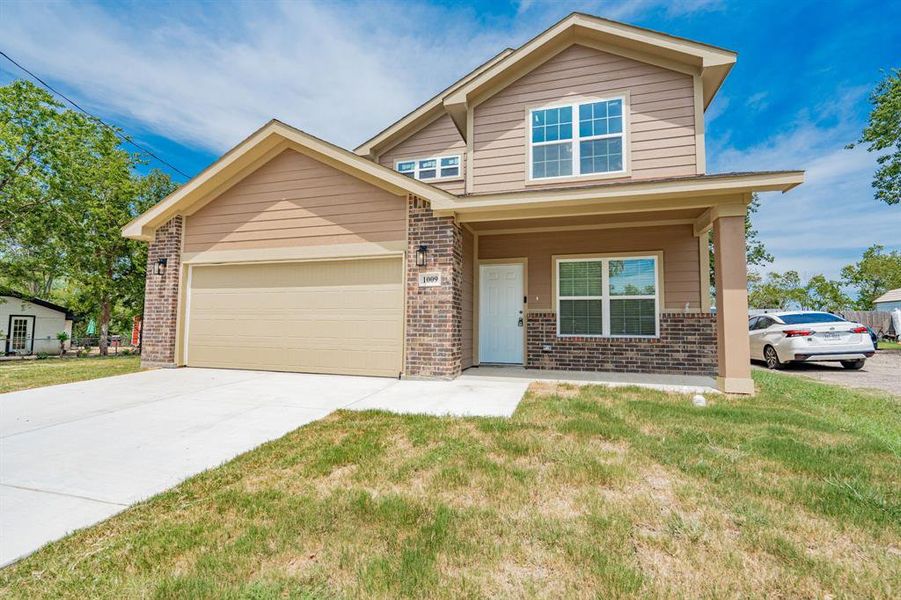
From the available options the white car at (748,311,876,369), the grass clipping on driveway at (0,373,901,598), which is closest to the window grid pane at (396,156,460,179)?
the grass clipping on driveway at (0,373,901,598)

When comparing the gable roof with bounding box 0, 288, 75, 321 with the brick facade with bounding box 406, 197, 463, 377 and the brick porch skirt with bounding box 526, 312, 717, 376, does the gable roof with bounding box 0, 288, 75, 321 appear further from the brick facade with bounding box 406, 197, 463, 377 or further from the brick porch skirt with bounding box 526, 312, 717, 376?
the brick porch skirt with bounding box 526, 312, 717, 376

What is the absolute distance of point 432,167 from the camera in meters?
10.4

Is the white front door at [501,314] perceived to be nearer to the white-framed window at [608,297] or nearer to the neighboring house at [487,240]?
the neighboring house at [487,240]

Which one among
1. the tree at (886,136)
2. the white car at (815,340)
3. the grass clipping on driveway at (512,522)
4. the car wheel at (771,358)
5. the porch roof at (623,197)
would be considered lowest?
the grass clipping on driveway at (512,522)

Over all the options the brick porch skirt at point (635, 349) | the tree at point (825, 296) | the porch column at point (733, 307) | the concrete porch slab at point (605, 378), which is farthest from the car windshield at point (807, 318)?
the tree at point (825, 296)

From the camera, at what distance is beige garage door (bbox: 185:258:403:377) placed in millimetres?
7496

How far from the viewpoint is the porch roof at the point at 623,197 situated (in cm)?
595

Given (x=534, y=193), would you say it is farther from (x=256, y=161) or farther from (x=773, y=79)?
(x=773, y=79)

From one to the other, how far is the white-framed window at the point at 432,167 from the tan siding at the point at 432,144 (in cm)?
11

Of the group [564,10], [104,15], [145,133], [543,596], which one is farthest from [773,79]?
[145,133]

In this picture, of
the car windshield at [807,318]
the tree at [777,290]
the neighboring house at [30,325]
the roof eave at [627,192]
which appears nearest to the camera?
the roof eave at [627,192]

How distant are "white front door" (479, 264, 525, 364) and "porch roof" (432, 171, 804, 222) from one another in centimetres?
214

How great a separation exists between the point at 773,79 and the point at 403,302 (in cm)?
1742

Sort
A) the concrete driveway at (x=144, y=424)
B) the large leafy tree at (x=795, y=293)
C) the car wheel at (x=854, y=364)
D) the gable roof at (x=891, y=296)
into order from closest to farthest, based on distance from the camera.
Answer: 1. the concrete driveway at (x=144, y=424)
2. the car wheel at (x=854, y=364)
3. the gable roof at (x=891, y=296)
4. the large leafy tree at (x=795, y=293)
